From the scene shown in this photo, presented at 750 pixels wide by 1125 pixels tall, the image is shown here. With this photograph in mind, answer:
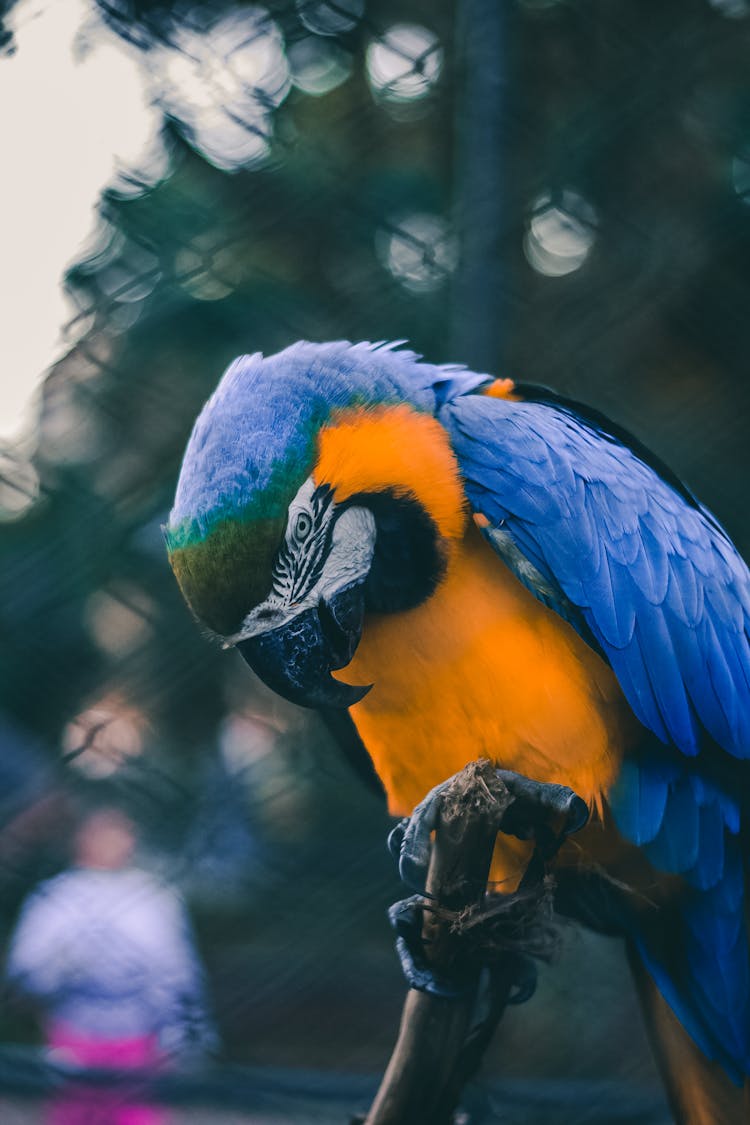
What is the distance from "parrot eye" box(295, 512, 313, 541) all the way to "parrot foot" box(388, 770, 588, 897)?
149 mm

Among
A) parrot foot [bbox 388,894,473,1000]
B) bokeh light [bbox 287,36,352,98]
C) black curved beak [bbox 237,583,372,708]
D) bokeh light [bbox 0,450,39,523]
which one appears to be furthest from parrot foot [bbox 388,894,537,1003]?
bokeh light [bbox 287,36,352,98]

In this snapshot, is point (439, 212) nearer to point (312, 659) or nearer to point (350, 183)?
point (350, 183)

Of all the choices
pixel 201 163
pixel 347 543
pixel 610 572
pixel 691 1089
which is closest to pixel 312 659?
pixel 347 543

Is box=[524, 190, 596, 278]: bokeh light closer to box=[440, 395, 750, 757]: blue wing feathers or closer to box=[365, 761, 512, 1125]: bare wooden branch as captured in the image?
box=[440, 395, 750, 757]: blue wing feathers

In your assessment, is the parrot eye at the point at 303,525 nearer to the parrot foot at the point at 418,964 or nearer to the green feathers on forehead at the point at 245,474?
the green feathers on forehead at the point at 245,474

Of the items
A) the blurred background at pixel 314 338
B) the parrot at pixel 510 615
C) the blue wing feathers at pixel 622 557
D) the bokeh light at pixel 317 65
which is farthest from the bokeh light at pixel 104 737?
the bokeh light at pixel 317 65

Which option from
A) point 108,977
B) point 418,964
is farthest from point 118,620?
point 418,964

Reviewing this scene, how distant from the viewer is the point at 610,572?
55 centimetres

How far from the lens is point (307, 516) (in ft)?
1.75

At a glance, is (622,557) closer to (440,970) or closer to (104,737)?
(440,970)

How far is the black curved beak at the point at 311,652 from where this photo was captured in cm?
53

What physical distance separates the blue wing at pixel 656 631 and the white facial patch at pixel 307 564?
8 centimetres

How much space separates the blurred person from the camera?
809mm

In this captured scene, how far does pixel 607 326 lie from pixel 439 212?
161 millimetres
